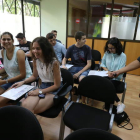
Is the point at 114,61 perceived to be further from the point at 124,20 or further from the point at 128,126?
the point at 124,20

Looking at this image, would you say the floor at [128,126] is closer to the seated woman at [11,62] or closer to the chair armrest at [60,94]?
the chair armrest at [60,94]

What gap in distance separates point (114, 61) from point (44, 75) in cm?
131

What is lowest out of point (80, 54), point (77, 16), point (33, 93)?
point (33, 93)

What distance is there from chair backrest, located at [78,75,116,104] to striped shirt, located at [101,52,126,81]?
86cm

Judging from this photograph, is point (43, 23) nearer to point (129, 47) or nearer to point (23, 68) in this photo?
point (129, 47)

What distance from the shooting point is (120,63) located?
220 cm

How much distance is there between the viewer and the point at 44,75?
5.23ft

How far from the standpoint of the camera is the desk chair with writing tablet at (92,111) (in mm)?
1234

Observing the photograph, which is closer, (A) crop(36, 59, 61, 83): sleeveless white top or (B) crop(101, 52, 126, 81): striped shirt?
(A) crop(36, 59, 61, 83): sleeveless white top

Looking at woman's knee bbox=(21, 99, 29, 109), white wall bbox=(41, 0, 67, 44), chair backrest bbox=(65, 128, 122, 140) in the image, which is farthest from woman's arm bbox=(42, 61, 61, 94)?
white wall bbox=(41, 0, 67, 44)

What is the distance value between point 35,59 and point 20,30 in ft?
10.2

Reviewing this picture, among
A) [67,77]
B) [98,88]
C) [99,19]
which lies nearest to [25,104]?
[67,77]

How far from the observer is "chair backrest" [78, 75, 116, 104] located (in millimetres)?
1438

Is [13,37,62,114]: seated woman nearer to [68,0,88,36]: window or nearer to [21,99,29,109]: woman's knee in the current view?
[21,99,29,109]: woman's knee
